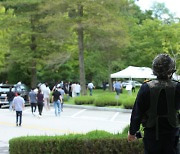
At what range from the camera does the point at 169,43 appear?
151 feet

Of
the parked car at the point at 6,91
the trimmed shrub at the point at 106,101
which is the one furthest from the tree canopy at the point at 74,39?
the trimmed shrub at the point at 106,101

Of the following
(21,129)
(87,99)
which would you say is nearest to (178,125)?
(21,129)

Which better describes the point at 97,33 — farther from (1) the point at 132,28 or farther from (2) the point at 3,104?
(1) the point at 132,28

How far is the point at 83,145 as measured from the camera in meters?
7.27

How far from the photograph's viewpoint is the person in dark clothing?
426 centimetres

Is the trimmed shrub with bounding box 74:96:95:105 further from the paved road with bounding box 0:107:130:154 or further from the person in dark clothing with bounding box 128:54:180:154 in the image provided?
the person in dark clothing with bounding box 128:54:180:154

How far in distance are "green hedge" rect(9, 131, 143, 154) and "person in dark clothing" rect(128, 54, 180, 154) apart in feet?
8.49

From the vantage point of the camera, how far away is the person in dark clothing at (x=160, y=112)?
14.0ft

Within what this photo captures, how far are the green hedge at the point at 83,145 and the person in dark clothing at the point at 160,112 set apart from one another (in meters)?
2.59

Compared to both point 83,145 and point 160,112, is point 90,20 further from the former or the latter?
point 160,112

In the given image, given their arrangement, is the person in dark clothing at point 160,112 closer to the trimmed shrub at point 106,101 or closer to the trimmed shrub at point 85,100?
the trimmed shrub at point 106,101

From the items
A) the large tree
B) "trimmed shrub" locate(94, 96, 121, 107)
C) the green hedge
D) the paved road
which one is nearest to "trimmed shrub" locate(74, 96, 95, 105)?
"trimmed shrub" locate(94, 96, 121, 107)

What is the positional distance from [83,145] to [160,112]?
3.18m

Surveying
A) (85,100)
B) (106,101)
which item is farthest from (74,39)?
(106,101)
